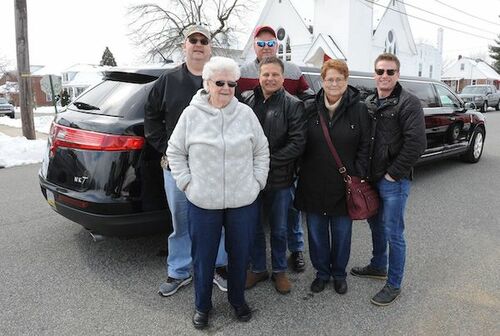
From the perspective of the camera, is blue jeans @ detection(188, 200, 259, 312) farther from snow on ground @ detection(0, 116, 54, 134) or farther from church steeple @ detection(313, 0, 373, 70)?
church steeple @ detection(313, 0, 373, 70)

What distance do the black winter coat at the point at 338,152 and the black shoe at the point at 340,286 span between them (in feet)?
1.94

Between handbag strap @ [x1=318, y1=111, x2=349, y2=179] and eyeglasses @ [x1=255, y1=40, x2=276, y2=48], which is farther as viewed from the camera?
eyeglasses @ [x1=255, y1=40, x2=276, y2=48]

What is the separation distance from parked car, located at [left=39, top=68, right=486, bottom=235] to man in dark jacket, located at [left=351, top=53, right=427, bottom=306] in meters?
1.71

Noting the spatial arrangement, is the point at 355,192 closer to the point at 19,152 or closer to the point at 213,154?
the point at 213,154

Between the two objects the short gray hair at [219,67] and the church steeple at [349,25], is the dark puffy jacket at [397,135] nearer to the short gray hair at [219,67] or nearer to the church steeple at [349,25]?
the short gray hair at [219,67]

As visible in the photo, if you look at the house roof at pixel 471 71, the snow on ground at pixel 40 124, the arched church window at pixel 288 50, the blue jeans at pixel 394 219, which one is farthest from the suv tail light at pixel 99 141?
the house roof at pixel 471 71

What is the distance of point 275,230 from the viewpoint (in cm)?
315

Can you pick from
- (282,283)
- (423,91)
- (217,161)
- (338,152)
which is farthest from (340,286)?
(423,91)

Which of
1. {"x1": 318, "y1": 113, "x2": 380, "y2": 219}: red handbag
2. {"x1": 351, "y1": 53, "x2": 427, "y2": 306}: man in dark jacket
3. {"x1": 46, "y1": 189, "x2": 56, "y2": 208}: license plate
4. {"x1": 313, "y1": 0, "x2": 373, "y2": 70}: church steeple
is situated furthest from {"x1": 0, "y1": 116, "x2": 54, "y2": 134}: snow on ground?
{"x1": 313, "y1": 0, "x2": 373, "y2": 70}: church steeple

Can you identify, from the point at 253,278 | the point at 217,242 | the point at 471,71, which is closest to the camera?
the point at 217,242

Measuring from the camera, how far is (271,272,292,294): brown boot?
3135 mm

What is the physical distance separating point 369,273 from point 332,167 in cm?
110

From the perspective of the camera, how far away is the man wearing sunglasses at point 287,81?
3.37m

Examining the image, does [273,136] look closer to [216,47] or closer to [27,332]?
[27,332]
